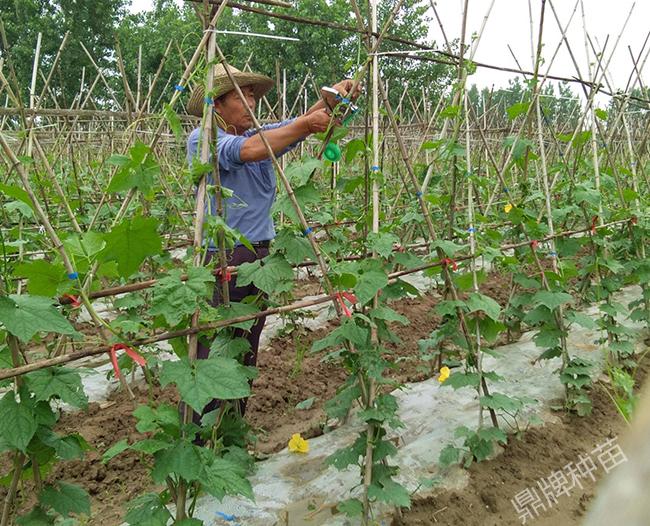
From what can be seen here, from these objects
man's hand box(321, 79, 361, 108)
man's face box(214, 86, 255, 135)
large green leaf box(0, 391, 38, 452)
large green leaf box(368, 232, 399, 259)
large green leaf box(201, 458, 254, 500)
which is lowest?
large green leaf box(201, 458, 254, 500)

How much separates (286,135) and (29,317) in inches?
49.6

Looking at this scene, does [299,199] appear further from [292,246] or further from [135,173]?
[135,173]

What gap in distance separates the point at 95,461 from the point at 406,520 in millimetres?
1676

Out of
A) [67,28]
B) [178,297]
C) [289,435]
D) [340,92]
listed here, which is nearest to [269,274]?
[178,297]

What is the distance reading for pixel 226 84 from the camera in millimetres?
2613

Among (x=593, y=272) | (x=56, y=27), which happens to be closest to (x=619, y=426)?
(x=593, y=272)

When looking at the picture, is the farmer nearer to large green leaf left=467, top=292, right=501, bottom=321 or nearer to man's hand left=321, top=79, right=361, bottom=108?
man's hand left=321, top=79, right=361, bottom=108

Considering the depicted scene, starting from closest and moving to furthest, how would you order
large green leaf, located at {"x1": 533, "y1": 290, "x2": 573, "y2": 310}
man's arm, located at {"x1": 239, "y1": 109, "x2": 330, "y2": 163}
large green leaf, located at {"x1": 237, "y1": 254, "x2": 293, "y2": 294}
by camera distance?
large green leaf, located at {"x1": 237, "y1": 254, "x2": 293, "y2": 294} < man's arm, located at {"x1": 239, "y1": 109, "x2": 330, "y2": 163} < large green leaf, located at {"x1": 533, "y1": 290, "x2": 573, "y2": 310}

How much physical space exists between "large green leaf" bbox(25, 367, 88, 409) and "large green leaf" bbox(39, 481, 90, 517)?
34 cm

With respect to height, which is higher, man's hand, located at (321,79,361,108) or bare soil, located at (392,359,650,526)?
man's hand, located at (321,79,361,108)

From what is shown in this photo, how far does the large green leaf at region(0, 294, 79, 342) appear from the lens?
1.36 metres

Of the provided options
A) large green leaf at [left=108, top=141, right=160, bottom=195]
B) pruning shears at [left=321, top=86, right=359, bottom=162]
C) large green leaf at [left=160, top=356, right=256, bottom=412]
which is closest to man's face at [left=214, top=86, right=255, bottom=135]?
pruning shears at [left=321, top=86, right=359, bottom=162]

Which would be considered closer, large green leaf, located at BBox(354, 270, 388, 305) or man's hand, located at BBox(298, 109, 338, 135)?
large green leaf, located at BBox(354, 270, 388, 305)

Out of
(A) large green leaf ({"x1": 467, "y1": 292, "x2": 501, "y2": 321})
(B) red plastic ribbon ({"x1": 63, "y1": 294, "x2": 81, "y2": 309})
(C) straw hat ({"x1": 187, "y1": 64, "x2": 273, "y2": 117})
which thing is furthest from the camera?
(C) straw hat ({"x1": 187, "y1": 64, "x2": 273, "y2": 117})
